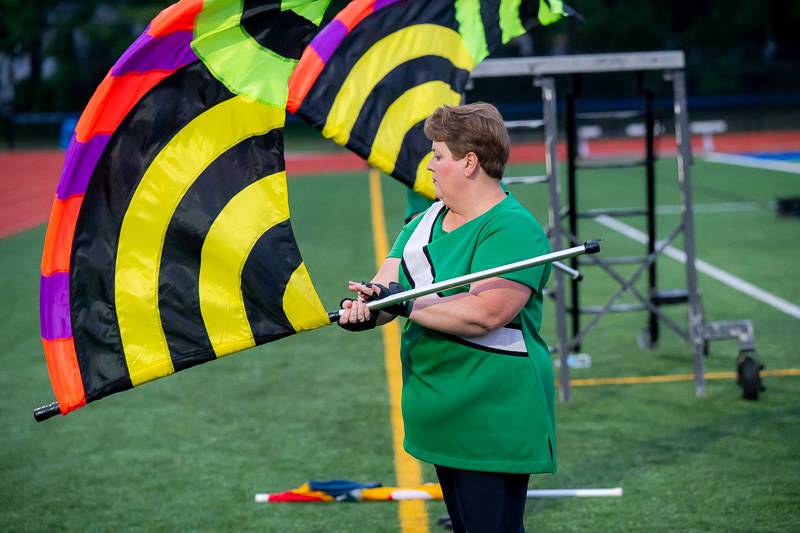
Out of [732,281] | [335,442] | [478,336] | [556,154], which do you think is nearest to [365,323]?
[478,336]

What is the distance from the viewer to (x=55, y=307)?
13.5ft

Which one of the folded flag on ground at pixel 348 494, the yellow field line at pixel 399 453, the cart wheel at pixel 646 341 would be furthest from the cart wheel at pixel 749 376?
the folded flag on ground at pixel 348 494

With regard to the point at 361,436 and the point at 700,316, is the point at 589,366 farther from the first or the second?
the point at 361,436

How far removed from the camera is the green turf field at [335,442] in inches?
241

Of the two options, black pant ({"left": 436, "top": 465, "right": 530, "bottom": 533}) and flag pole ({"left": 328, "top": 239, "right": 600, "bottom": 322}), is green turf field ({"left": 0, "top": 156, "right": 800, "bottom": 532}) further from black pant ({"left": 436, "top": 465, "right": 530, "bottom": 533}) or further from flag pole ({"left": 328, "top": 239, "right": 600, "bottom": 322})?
flag pole ({"left": 328, "top": 239, "right": 600, "bottom": 322})

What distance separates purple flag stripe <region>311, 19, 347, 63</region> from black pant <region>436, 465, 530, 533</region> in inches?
96.9

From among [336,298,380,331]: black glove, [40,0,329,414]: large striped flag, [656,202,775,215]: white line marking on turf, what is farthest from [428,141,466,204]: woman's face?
[656,202,775,215]: white line marking on turf

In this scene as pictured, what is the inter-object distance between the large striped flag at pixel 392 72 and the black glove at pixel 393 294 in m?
1.66

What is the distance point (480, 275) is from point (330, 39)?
2384 mm

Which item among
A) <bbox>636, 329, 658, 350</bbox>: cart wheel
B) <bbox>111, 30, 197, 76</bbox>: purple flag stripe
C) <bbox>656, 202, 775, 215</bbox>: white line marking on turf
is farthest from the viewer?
<bbox>656, 202, 775, 215</bbox>: white line marking on turf

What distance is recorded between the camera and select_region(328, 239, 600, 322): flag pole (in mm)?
3639

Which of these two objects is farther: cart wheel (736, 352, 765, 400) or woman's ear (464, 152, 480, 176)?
cart wheel (736, 352, 765, 400)

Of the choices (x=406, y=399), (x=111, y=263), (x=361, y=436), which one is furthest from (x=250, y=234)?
(x=361, y=436)

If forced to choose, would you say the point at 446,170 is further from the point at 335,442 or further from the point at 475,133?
the point at 335,442
